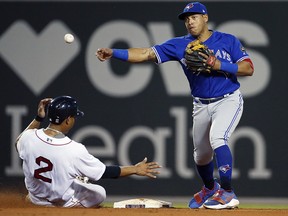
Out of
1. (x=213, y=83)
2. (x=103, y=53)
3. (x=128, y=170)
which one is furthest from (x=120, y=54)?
(x=128, y=170)

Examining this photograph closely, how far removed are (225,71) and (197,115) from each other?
0.51 meters

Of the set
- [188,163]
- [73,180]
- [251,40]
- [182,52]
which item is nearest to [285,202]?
[188,163]

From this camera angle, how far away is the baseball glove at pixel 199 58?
6.42m

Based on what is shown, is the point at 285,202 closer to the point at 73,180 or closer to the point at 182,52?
the point at 182,52

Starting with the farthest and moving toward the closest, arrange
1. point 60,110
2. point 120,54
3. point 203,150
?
point 203,150 → point 120,54 → point 60,110

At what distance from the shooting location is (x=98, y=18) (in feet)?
30.7

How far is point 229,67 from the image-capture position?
6496 millimetres

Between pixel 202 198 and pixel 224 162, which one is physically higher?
pixel 224 162

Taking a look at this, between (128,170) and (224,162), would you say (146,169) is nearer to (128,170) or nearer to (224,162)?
(128,170)

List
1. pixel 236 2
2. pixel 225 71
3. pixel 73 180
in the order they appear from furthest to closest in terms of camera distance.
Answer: pixel 236 2 < pixel 225 71 < pixel 73 180

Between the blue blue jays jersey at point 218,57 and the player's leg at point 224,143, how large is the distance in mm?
110

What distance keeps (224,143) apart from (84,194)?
3.81 feet

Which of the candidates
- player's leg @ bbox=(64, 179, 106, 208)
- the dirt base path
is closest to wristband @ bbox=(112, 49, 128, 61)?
player's leg @ bbox=(64, 179, 106, 208)

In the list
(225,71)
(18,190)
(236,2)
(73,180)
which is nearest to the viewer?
(73,180)
